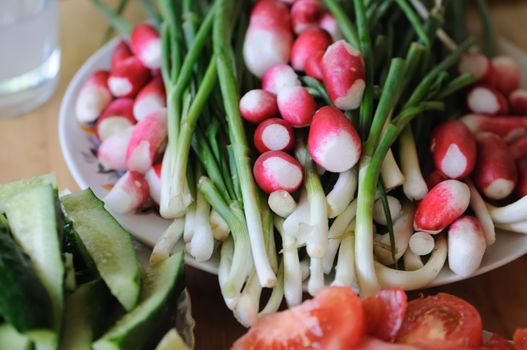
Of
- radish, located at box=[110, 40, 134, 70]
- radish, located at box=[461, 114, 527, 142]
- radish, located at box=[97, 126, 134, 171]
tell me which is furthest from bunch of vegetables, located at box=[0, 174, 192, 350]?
radish, located at box=[461, 114, 527, 142]

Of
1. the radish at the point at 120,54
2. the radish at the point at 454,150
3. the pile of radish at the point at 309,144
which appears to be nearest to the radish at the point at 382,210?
the pile of radish at the point at 309,144

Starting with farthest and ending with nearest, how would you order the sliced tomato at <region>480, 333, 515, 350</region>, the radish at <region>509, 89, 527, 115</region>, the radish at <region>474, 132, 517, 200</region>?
1. the radish at <region>509, 89, 527, 115</region>
2. the radish at <region>474, 132, 517, 200</region>
3. the sliced tomato at <region>480, 333, 515, 350</region>

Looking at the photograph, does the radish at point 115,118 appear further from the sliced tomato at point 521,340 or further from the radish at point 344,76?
the sliced tomato at point 521,340

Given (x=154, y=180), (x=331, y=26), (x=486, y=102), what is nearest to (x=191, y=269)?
(x=154, y=180)

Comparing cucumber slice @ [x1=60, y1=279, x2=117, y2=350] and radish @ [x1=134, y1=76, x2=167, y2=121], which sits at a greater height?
cucumber slice @ [x1=60, y1=279, x2=117, y2=350]

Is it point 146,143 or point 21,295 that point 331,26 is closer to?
point 146,143

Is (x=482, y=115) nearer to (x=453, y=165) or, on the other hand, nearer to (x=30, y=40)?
(x=453, y=165)

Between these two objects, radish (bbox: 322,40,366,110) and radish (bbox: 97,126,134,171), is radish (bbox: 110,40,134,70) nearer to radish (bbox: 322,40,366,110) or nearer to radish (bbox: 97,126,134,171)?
radish (bbox: 97,126,134,171)
